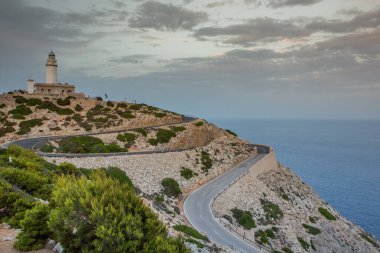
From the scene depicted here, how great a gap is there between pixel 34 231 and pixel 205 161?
3917cm

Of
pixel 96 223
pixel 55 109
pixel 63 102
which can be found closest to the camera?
pixel 96 223

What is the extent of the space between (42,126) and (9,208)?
1705 inches

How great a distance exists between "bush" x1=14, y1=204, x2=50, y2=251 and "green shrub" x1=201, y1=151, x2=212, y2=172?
36048mm

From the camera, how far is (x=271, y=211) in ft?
135

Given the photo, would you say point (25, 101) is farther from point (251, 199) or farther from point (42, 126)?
point (251, 199)

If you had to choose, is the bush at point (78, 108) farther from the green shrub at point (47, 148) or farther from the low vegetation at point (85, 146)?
the green shrub at point (47, 148)

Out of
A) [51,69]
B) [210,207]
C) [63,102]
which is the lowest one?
[210,207]

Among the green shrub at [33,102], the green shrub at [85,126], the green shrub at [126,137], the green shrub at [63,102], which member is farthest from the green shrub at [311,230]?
the green shrub at [33,102]

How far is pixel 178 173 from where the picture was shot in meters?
44.8

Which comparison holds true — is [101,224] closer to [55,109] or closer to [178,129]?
[178,129]

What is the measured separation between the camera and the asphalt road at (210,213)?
95.9 ft

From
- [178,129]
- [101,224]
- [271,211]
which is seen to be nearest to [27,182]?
[101,224]

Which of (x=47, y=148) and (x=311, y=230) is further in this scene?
(x=47, y=148)

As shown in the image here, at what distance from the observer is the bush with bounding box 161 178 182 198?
38.9 meters
